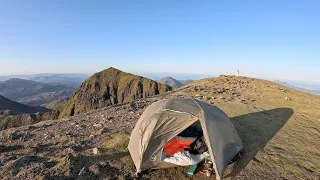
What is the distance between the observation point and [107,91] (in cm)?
11038

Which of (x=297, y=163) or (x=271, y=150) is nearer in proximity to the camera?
(x=297, y=163)

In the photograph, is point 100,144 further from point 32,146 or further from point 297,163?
point 297,163

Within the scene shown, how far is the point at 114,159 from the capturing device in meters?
10.5

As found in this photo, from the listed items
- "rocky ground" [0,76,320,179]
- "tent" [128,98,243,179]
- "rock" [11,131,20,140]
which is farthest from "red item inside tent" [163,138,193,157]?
"rock" [11,131,20,140]

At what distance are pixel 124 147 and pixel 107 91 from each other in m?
101

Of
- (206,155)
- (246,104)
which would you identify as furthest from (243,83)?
(206,155)

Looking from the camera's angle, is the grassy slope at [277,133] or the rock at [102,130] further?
the rock at [102,130]

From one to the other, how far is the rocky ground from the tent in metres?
0.53

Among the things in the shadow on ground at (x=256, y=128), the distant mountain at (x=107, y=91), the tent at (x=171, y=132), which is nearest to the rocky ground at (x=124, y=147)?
the shadow on ground at (x=256, y=128)

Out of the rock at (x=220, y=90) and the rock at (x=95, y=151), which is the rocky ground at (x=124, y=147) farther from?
the rock at (x=220, y=90)

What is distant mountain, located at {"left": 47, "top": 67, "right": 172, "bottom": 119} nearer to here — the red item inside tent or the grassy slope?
the grassy slope

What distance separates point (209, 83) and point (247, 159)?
23.5 meters

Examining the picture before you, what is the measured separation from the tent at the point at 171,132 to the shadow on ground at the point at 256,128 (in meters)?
1.04

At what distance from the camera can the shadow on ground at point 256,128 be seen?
36.5 ft
